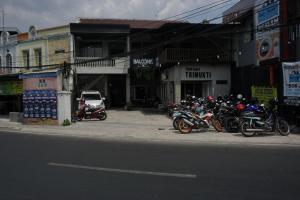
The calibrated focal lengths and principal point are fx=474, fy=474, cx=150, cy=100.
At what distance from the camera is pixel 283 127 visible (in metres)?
17.8

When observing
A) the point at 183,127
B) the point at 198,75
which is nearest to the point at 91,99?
the point at 198,75

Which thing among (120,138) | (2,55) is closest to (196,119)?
(120,138)

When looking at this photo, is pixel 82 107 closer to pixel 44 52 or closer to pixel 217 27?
pixel 217 27

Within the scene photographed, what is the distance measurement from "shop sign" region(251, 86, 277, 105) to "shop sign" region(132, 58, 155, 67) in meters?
15.5

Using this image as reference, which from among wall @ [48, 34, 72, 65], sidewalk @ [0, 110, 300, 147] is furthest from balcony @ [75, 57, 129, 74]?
sidewalk @ [0, 110, 300, 147]

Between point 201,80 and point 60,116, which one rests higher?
point 201,80

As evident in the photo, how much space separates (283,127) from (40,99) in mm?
13536

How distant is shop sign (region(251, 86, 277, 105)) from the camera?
21.2 m

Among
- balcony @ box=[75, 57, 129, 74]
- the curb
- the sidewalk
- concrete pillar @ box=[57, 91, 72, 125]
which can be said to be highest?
balcony @ box=[75, 57, 129, 74]

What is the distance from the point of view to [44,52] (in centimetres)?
4106

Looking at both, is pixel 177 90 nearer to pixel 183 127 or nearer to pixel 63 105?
pixel 63 105

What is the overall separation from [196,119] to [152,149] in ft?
18.7

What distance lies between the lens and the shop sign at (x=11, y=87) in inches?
1338

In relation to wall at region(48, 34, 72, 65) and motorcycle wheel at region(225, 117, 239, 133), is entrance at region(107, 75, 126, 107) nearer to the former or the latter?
wall at region(48, 34, 72, 65)
